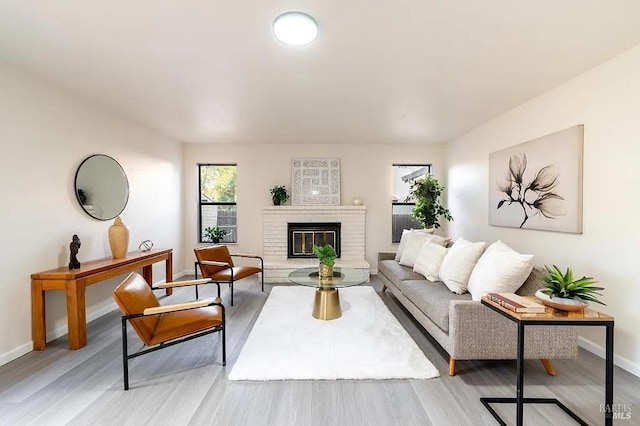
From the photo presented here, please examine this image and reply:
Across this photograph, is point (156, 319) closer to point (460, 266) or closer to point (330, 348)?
point (330, 348)

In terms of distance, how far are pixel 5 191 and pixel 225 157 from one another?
3.34 metres

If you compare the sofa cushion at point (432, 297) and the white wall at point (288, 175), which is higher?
the white wall at point (288, 175)

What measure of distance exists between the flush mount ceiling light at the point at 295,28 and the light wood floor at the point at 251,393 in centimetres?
244

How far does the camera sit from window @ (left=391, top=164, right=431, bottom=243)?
5703 mm

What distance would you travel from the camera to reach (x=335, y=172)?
5570 mm

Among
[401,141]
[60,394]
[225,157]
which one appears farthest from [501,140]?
[60,394]

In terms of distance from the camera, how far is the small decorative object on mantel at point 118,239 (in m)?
3.36

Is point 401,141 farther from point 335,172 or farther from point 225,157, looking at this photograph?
point 225,157

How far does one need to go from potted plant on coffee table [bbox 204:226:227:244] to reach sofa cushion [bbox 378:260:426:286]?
9.75 feet

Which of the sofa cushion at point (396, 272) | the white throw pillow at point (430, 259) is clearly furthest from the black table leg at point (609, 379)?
the sofa cushion at point (396, 272)

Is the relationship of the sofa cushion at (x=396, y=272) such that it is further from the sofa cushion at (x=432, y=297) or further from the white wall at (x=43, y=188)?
the white wall at (x=43, y=188)

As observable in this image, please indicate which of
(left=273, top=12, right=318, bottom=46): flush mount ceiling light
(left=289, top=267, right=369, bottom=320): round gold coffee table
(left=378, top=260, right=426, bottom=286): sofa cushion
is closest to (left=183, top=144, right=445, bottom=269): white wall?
(left=378, top=260, right=426, bottom=286): sofa cushion

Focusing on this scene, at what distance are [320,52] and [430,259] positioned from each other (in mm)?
2463

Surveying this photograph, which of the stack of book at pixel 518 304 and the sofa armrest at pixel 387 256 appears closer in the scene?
the stack of book at pixel 518 304
